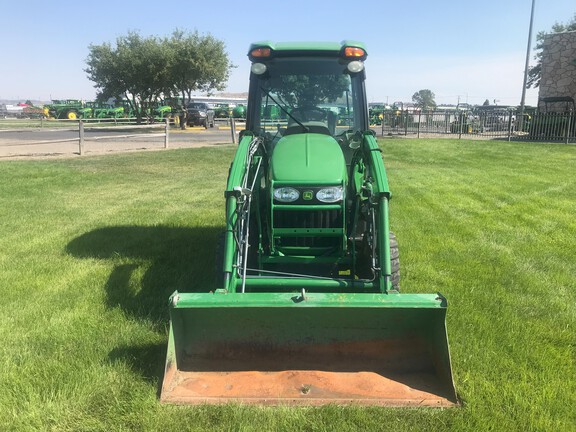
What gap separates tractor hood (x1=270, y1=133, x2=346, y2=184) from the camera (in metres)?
3.74

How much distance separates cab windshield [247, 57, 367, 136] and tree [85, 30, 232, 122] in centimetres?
2746

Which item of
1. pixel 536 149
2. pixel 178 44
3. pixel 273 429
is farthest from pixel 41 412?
pixel 178 44

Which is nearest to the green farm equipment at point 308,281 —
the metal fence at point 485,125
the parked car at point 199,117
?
the metal fence at point 485,125

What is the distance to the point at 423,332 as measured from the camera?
3225 millimetres

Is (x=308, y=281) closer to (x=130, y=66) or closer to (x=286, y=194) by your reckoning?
(x=286, y=194)

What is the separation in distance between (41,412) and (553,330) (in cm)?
368

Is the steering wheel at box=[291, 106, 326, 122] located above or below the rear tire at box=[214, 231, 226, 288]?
above

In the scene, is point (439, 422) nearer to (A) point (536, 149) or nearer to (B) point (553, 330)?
(B) point (553, 330)

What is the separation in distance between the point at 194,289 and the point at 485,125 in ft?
83.5

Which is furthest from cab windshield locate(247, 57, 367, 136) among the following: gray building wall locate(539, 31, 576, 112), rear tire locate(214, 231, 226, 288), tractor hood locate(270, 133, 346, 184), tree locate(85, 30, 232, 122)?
tree locate(85, 30, 232, 122)

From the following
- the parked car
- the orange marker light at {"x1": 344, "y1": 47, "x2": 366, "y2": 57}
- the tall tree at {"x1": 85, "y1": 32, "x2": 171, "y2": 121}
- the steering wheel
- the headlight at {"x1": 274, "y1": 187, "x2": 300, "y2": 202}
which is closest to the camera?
the headlight at {"x1": 274, "y1": 187, "x2": 300, "y2": 202}

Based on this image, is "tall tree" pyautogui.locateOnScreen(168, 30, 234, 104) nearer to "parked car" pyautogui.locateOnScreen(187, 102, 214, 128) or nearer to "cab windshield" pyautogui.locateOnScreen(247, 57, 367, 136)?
"parked car" pyautogui.locateOnScreen(187, 102, 214, 128)

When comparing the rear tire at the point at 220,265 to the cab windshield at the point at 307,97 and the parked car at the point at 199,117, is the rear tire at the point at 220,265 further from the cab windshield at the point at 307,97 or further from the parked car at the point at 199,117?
the parked car at the point at 199,117

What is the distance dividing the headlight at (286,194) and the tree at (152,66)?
28.9m
